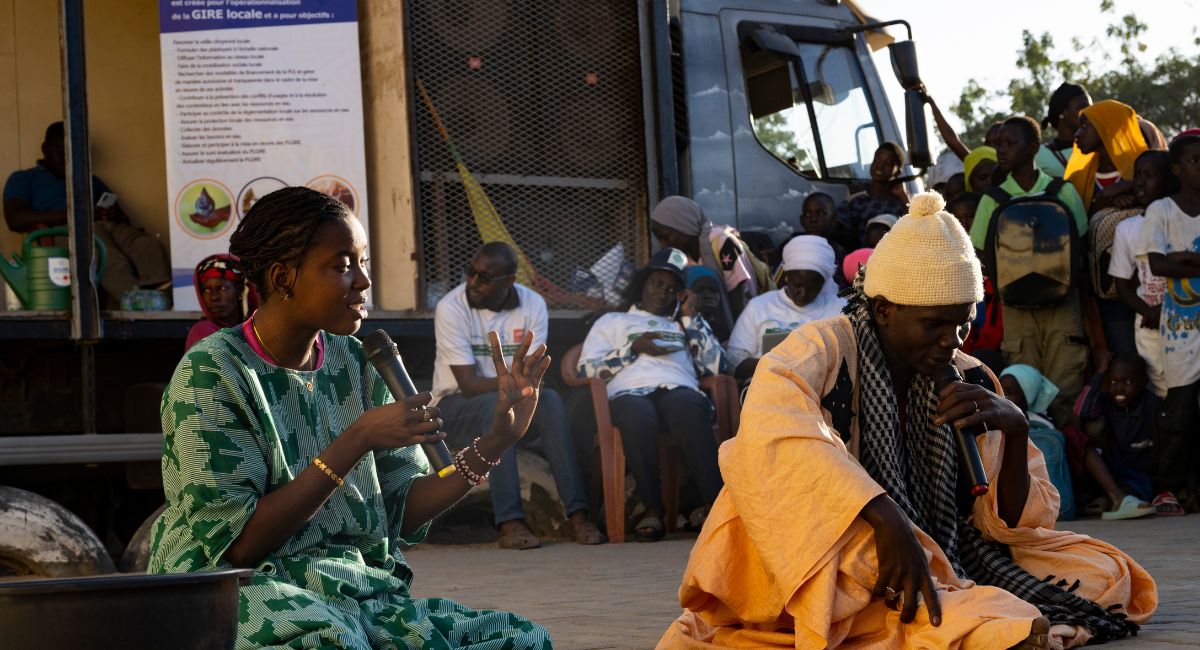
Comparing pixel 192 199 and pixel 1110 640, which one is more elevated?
pixel 192 199

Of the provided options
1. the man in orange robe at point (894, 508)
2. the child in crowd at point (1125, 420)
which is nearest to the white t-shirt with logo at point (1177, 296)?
the child in crowd at point (1125, 420)

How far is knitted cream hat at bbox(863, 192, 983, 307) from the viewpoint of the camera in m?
3.71

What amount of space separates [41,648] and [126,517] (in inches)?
217

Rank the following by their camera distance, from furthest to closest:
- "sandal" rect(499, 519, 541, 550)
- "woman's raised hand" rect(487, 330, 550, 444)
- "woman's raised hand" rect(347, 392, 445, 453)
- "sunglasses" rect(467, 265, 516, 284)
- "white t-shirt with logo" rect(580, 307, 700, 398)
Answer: "white t-shirt with logo" rect(580, 307, 700, 398) < "sunglasses" rect(467, 265, 516, 284) < "sandal" rect(499, 519, 541, 550) < "woman's raised hand" rect(487, 330, 550, 444) < "woman's raised hand" rect(347, 392, 445, 453)

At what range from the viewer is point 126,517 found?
7.59 metres

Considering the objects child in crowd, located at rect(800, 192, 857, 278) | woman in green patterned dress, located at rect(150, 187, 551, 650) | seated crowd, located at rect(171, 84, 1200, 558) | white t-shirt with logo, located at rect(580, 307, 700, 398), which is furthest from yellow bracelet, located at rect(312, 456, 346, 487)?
child in crowd, located at rect(800, 192, 857, 278)

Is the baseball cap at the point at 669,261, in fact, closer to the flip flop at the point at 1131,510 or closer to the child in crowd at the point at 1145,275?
the child in crowd at the point at 1145,275

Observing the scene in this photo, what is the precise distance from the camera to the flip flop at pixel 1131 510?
816cm

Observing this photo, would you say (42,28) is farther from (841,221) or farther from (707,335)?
(841,221)

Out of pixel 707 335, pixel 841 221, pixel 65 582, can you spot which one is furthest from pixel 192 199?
pixel 65 582

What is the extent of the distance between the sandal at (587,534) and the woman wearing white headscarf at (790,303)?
4.11 feet

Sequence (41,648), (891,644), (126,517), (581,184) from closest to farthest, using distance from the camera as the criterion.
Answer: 1. (41,648)
2. (891,644)
3. (126,517)
4. (581,184)

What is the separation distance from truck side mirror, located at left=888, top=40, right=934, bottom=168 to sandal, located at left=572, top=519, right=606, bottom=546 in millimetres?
2694

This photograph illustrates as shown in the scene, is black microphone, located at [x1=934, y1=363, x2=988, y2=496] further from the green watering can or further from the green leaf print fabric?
the green watering can
